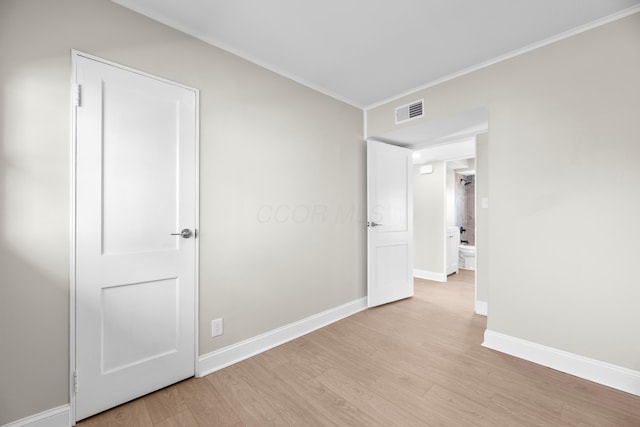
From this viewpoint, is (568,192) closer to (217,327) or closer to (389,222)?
(389,222)

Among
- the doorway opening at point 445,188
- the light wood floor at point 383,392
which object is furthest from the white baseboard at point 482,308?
the light wood floor at point 383,392

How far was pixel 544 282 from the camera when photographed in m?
2.13

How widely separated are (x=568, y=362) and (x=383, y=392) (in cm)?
151

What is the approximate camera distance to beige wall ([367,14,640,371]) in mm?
1812

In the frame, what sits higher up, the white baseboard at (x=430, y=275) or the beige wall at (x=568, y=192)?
the beige wall at (x=568, y=192)

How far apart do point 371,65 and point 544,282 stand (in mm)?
2440

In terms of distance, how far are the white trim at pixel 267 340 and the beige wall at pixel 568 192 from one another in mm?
1566

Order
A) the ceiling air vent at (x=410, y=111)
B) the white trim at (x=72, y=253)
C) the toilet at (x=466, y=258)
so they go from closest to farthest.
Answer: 1. the white trim at (x=72, y=253)
2. the ceiling air vent at (x=410, y=111)
3. the toilet at (x=466, y=258)

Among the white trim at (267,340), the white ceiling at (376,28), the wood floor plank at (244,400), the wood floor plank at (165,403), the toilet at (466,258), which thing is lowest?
the wood floor plank at (244,400)

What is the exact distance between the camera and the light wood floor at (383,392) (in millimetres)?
1550

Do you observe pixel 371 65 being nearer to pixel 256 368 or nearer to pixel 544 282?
pixel 544 282

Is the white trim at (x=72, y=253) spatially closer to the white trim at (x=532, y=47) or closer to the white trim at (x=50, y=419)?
the white trim at (x=50, y=419)

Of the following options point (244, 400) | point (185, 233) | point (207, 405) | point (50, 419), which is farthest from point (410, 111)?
point (50, 419)

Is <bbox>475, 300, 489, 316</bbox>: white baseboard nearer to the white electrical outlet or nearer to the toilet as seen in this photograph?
the toilet
